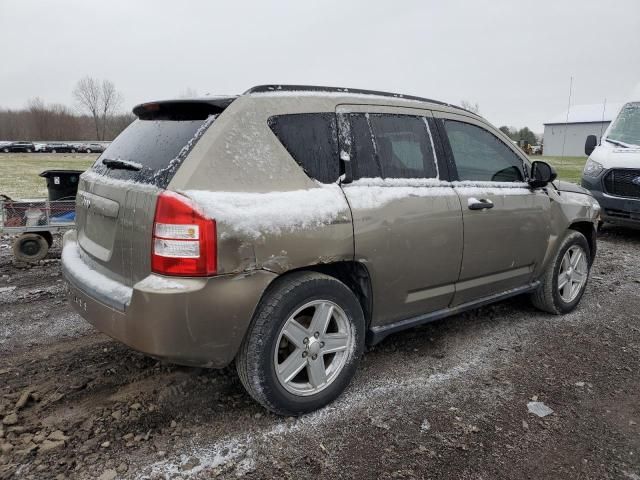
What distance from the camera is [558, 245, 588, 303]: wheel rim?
15.1 feet

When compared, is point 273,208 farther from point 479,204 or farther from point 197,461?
point 479,204

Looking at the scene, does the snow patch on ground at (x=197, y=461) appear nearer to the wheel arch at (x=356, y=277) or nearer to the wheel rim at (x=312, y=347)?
the wheel rim at (x=312, y=347)

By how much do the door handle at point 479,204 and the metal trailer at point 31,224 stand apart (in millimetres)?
4983

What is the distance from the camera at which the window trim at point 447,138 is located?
3566 millimetres

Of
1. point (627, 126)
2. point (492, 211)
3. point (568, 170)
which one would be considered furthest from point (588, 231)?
point (568, 170)

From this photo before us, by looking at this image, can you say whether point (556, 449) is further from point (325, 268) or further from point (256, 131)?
point (256, 131)

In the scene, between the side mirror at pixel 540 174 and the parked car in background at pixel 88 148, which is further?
the parked car in background at pixel 88 148

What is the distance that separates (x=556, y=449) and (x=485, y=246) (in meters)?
1.47

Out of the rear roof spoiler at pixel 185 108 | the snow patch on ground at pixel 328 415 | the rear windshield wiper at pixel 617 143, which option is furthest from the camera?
the rear windshield wiper at pixel 617 143

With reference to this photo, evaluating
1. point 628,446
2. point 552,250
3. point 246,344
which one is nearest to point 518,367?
point 628,446

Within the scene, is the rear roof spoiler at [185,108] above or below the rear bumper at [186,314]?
above

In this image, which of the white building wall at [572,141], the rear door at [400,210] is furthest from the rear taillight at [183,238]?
the white building wall at [572,141]

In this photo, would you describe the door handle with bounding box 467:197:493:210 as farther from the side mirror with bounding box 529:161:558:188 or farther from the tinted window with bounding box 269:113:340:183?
the tinted window with bounding box 269:113:340:183

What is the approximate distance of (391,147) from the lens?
10.7 feet
